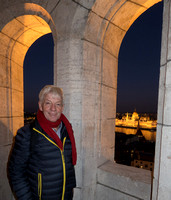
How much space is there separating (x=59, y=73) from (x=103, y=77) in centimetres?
85

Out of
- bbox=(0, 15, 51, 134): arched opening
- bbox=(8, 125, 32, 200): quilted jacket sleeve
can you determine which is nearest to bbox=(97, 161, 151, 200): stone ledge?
bbox=(8, 125, 32, 200): quilted jacket sleeve

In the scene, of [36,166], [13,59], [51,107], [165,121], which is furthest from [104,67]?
[13,59]

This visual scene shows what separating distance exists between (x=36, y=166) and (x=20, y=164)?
177mm

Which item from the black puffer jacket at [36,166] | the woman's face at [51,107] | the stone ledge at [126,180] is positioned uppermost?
the woman's face at [51,107]

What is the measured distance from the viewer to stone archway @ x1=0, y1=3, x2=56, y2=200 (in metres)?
2.72

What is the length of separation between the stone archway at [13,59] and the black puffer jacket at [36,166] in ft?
6.79

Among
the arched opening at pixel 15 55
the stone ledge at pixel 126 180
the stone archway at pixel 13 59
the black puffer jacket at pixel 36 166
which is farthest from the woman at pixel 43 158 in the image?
the arched opening at pixel 15 55

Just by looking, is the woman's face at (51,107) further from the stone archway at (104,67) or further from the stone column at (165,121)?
the stone column at (165,121)

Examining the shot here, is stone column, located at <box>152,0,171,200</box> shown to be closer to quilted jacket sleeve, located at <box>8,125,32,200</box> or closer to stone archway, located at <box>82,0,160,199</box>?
stone archway, located at <box>82,0,160,199</box>

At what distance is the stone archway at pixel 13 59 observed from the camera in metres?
2.72

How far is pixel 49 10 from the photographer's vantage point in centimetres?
231

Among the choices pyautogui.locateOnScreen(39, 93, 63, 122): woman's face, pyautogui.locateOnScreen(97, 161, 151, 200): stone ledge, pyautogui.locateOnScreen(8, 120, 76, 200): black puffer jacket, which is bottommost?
pyautogui.locateOnScreen(97, 161, 151, 200): stone ledge

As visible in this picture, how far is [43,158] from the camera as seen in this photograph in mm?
1514

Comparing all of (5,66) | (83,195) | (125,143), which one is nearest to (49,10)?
(5,66)
